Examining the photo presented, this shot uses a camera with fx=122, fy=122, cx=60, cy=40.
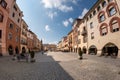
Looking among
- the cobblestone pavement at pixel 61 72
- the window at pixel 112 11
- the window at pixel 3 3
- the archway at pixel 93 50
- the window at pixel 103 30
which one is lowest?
the cobblestone pavement at pixel 61 72

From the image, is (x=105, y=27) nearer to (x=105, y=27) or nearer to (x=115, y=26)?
(x=105, y=27)

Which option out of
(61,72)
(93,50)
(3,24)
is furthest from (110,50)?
(3,24)

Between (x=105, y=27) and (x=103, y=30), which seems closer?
(x=105, y=27)

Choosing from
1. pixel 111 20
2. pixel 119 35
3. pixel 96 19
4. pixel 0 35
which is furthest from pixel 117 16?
pixel 0 35

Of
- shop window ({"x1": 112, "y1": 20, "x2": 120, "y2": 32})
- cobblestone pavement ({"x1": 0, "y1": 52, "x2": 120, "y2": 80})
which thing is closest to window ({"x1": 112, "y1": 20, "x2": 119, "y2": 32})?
shop window ({"x1": 112, "y1": 20, "x2": 120, "y2": 32})

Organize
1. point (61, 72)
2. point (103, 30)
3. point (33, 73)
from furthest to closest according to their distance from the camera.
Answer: point (103, 30) < point (61, 72) < point (33, 73)

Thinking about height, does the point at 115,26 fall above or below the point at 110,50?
above

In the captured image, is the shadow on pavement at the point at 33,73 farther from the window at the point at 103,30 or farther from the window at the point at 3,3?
the window at the point at 3,3

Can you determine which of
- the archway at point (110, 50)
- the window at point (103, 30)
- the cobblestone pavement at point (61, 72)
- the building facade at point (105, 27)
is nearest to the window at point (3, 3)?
the cobblestone pavement at point (61, 72)

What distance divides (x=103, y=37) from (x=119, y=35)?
5.59 meters

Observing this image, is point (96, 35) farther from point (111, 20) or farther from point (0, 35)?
point (0, 35)

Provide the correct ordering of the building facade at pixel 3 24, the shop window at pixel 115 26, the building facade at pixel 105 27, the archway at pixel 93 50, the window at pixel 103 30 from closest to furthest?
the shop window at pixel 115 26, the building facade at pixel 105 27, the window at pixel 103 30, the building facade at pixel 3 24, the archway at pixel 93 50

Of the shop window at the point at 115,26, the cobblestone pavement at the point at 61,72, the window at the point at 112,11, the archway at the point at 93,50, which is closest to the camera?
the cobblestone pavement at the point at 61,72

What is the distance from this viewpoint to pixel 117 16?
21609 mm
